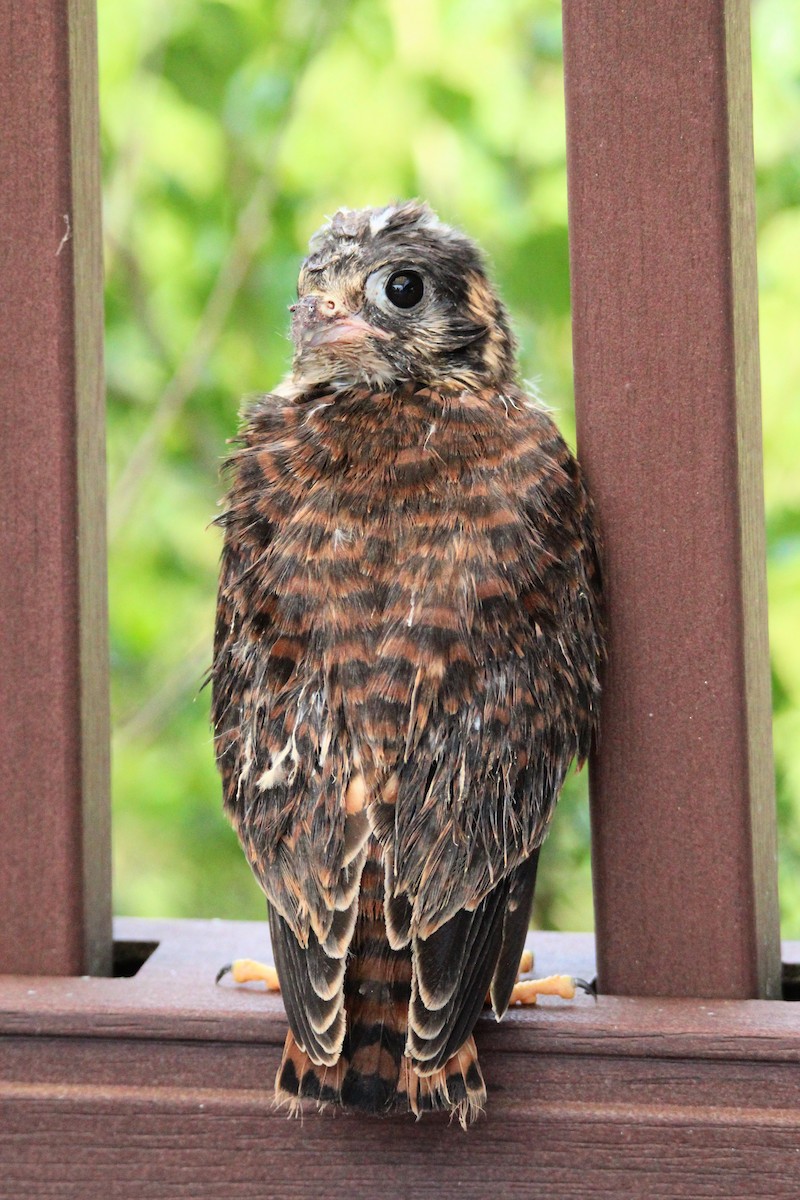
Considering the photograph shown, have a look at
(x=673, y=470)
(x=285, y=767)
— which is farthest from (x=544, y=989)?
(x=673, y=470)

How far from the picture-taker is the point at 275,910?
1659mm

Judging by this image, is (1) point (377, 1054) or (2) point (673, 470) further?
(2) point (673, 470)

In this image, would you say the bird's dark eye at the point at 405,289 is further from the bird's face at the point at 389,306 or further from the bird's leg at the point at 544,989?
the bird's leg at the point at 544,989

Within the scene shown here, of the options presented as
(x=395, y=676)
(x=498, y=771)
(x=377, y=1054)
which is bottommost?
(x=377, y=1054)

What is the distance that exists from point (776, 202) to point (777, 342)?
31cm

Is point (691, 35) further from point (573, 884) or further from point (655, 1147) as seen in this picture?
point (573, 884)

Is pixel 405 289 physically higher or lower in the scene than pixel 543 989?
higher

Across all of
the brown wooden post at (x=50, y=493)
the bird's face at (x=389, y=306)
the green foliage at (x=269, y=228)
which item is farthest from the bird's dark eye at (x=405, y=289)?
the green foliage at (x=269, y=228)

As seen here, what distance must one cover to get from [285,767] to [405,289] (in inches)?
25.1

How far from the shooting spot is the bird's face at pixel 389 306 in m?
1.79

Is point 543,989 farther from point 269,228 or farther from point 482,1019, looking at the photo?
point 269,228

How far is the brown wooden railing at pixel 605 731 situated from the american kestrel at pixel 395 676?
110 mm

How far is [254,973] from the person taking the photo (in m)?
1.84

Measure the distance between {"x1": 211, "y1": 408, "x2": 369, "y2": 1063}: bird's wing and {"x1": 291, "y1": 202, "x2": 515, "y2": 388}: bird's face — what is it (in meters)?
0.17
